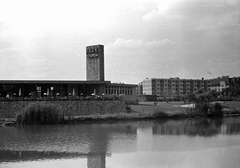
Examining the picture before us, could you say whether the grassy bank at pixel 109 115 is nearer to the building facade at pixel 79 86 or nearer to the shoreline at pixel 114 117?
the shoreline at pixel 114 117

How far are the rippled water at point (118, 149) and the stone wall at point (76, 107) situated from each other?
1449 cm

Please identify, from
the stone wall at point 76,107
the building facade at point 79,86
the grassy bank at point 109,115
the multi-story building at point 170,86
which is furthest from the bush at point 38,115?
Result: the multi-story building at point 170,86

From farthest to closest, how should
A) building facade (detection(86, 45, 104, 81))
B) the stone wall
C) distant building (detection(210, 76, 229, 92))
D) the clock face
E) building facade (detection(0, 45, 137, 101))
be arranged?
distant building (detection(210, 76, 229, 92)) → the clock face → building facade (detection(86, 45, 104, 81)) → building facade (detection(0, 45, 137, 101)) → the stone wall

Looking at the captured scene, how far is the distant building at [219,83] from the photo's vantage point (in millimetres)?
137800

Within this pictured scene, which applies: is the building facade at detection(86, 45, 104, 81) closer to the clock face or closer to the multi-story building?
the clock face

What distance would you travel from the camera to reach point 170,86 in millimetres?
146125

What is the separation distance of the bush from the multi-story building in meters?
96.6

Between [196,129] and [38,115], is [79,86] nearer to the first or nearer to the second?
[38,115]

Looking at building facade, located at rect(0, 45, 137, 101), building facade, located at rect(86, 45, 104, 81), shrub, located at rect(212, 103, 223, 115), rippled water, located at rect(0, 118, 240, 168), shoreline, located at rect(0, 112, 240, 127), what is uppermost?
building facade, located at rect(86, 45, 104, 81)

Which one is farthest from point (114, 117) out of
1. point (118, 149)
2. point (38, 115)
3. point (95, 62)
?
point (95, 62)

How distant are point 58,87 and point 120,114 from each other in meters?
21.6

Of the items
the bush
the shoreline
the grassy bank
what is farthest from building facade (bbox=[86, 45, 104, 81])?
the bush

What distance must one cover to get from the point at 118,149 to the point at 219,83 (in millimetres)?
123080

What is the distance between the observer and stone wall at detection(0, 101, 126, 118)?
52.5 m
